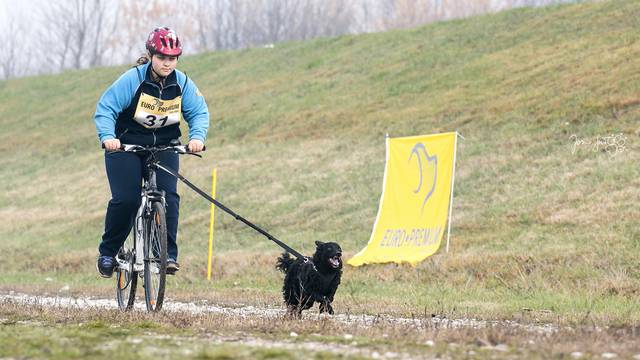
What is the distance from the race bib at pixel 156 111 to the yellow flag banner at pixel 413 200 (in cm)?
760

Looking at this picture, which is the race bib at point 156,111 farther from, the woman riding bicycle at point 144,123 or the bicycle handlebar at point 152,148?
the bicycle handlebar at point 152,148

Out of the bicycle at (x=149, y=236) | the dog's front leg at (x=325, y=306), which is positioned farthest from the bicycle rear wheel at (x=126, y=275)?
the dog's front leg at (x=325, y=306)

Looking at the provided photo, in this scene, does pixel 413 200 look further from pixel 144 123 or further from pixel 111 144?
pixel 111 144

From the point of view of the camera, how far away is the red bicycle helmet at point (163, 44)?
8.38 meters

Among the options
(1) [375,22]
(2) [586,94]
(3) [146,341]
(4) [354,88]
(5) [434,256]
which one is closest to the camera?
(3) [146,341]

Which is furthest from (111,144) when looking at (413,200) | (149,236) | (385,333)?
(413,200)

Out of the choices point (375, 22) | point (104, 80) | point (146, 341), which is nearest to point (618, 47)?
point (146, 341)

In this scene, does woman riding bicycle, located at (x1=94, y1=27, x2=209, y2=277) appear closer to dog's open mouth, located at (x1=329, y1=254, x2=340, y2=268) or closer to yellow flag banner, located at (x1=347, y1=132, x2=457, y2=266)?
dog's open mouth, located at (x1=329, y1=254, x2=340, y2=268)

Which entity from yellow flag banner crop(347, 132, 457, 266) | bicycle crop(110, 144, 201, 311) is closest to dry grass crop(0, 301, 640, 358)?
bicycle crop(110, 144, 201, 311)

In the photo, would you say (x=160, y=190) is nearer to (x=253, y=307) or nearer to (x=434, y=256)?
(x=253, y=307)

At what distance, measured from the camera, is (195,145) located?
29.0 feet

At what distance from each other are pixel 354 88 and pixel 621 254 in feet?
84.4

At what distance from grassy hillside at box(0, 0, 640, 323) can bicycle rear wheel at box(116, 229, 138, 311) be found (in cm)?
259

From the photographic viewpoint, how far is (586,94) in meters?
26.5
